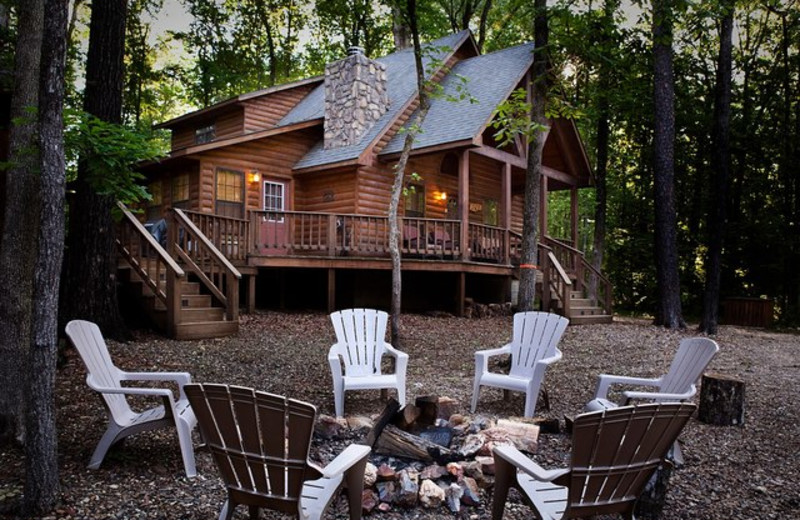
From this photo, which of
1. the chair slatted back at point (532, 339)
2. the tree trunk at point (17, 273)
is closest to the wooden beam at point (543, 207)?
the chair slatted back at point (532, 339)

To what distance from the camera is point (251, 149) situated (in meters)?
14.6

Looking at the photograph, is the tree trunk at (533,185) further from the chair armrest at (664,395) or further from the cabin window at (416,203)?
the cabin window at (416,203)

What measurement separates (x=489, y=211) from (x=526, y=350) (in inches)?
476

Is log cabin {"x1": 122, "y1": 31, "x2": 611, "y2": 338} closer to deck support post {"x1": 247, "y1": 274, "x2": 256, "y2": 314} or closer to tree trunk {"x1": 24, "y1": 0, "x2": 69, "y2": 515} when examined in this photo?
deck support post {"x1": 247, "y1": 274, "x2": 256, "y2": 314}

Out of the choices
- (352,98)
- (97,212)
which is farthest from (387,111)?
(97,212)

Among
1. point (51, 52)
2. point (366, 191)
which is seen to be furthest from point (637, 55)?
point (51, 52)

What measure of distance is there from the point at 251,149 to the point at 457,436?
1195 cm

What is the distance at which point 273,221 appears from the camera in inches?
520

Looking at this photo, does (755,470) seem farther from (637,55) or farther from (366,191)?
(637,55)

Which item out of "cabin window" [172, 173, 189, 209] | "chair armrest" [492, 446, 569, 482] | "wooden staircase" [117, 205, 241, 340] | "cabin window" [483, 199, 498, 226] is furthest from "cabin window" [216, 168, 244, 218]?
"chair armrest" [492, 446, 569, 482]

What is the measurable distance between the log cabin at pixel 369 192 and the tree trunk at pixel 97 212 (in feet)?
8.18

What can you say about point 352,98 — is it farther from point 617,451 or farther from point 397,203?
point 617,451

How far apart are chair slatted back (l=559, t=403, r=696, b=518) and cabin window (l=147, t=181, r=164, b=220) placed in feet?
50.1

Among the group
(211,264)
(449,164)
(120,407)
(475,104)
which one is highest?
(475,104)
